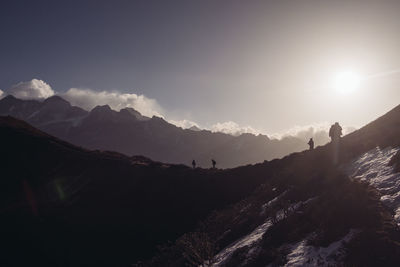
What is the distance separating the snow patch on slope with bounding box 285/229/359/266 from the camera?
12938 mm

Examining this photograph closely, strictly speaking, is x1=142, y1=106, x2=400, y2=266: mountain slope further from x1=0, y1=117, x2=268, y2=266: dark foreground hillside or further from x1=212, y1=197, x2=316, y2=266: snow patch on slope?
x1=0, y1=117, x2=268, y2=266: dark foreground hillside

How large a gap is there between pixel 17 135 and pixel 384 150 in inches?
2890

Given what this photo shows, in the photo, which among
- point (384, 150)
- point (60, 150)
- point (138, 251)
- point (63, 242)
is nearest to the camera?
point (384, 150)

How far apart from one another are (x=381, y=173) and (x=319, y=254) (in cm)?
963

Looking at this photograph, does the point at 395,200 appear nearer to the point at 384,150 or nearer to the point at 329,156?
the point at 384,150

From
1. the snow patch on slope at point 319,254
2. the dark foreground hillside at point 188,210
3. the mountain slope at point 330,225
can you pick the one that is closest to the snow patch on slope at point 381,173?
the mountain slope at point 330,225

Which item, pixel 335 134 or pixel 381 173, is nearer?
pixel 381 173

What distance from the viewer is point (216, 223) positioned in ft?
101

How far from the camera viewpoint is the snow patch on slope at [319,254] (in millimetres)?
12938

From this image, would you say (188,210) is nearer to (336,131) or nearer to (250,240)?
(336,131)

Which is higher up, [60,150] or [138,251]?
[60,150]

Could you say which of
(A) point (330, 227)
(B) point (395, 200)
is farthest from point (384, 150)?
(A) point (330, 227)

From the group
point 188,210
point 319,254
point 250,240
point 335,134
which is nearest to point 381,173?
point 319,254

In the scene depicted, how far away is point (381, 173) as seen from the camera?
65.0 feet
